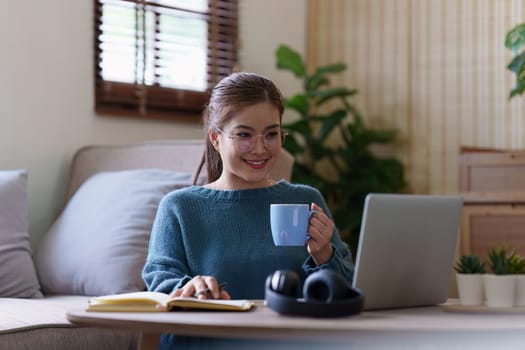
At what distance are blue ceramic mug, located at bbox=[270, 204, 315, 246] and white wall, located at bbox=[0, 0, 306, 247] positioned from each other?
1745 mm

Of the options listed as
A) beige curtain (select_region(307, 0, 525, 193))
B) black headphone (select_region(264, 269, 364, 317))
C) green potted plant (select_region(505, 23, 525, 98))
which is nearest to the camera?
black headphone (select_region(264, 269, 364, 317))

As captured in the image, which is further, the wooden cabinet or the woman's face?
the wooden cabinet

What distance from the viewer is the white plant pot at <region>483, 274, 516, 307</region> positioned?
1574 mm

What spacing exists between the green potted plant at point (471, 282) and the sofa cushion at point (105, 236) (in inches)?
47.7

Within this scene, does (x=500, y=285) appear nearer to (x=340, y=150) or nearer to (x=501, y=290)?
(x=501, y=290)

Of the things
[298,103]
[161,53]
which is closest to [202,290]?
[161,53]

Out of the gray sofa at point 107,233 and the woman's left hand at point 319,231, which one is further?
the gray sofa at point 107,233

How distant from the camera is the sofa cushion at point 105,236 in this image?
2.63 m

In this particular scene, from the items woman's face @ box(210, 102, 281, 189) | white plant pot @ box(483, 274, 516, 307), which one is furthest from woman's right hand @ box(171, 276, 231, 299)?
white plant pot @ box(483, 274, 516, 307)

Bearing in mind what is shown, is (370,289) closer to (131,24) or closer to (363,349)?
(363,349)

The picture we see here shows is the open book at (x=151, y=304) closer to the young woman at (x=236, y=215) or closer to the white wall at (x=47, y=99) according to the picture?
the young woman at (x=236, y=215)

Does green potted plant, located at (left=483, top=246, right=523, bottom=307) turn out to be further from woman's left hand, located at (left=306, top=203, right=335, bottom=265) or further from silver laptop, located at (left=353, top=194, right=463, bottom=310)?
woman's left hand, located at (left=306, top=203, right=335, bottom=265)


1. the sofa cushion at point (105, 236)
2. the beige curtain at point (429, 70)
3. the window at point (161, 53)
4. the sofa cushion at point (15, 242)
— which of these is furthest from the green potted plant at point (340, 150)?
the sofa cushion at point (15, 242)

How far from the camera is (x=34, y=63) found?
3182mm
